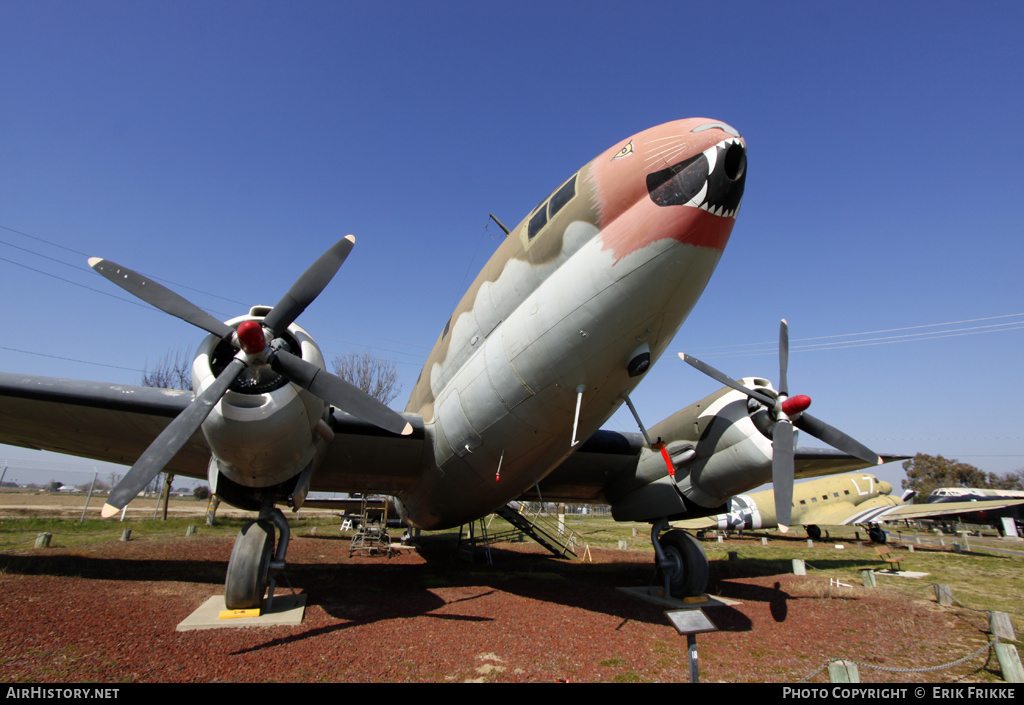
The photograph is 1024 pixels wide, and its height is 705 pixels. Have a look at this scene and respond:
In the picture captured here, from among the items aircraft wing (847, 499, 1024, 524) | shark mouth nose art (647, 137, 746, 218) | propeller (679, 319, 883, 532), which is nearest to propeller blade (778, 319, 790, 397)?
propeller (679, 319, 883, 532)

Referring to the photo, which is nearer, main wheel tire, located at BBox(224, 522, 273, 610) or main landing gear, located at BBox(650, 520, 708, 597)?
main wheel tire, located at BBox(224, 522, 273, 610)

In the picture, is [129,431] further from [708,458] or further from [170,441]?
[708,458]

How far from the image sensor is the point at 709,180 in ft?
17.1

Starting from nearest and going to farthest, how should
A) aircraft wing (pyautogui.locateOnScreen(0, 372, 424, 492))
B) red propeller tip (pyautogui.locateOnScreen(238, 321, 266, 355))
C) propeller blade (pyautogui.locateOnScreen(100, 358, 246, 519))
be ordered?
propeller blade (pyautogui.locateOnScreen(100, 358, 246, 519)), red propeller tip (pyautogui.locateOnScreen(238, 321, 266, 355)), aircraft wing (pyautogui.locateOnScreen(0, 372, 424, 492))

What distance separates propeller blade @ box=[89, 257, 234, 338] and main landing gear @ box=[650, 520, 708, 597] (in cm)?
926

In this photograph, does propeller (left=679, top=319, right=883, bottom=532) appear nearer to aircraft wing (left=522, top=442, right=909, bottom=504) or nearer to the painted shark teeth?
aircraft wing (left=522, top=442, right=909, bottom=504)

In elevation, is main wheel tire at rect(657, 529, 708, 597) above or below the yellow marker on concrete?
above

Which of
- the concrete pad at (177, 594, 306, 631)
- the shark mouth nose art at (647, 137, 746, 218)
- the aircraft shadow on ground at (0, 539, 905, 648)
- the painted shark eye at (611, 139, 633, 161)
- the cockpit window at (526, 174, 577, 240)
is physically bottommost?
the aircraft shadow on ground at (0, 539, 905, 648)

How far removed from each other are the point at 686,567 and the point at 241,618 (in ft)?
26.9

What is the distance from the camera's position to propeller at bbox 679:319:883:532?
8336mm

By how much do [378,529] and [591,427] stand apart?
11994 mm

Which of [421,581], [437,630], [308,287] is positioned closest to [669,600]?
[437,630]

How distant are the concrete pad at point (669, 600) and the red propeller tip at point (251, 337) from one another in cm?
863

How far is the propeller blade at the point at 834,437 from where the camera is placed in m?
8.88
